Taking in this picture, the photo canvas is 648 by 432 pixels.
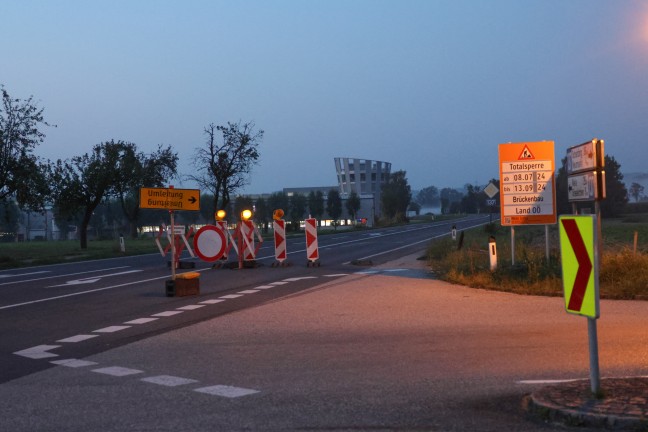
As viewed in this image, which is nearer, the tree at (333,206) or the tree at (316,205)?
the tree at (333,206)

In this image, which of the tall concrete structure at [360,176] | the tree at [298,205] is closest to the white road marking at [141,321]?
the tree at [298,205]

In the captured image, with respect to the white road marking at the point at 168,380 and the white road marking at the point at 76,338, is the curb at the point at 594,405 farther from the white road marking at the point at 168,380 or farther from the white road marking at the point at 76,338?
the white road marking at the point at 76,338

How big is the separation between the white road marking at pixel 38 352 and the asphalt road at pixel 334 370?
125 mm

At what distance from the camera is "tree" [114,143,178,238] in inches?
2283

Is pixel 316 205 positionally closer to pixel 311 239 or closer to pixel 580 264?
pixel 311 239

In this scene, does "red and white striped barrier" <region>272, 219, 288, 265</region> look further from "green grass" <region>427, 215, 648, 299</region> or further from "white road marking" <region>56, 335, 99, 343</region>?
"white road marking" <region>56, 335, 99, 343</region>

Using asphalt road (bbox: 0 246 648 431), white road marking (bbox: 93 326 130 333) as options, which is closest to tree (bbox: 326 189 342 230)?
asphalt road (bbox: 0 246 648 431)

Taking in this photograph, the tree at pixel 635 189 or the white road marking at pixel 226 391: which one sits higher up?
the tree at pixel 635 189

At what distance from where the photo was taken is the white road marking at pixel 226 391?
8156 mm

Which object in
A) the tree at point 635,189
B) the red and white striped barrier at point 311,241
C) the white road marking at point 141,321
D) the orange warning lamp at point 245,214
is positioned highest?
the tree at point 635,189

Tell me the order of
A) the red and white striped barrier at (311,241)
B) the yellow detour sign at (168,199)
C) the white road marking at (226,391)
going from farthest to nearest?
the red and white striped barrier at (311,241) → the yellow detour sign at (168,199) → the white road marking at (226,391)

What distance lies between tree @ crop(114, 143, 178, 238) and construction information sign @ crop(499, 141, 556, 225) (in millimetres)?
41026

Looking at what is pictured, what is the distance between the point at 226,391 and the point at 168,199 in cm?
1053

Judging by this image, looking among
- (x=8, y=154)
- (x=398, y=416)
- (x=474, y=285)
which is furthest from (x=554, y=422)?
(x=8, y=154)
